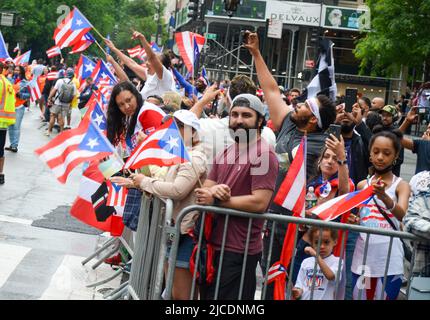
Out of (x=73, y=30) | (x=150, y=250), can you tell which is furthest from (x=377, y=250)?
(x=73, y=30)

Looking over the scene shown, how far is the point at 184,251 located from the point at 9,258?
11.0 feet

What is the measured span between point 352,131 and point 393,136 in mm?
1999

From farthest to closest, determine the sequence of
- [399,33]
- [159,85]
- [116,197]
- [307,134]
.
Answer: [399,33] < [159,85] < [116,197] < [307,134]

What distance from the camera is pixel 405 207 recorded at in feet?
20.3

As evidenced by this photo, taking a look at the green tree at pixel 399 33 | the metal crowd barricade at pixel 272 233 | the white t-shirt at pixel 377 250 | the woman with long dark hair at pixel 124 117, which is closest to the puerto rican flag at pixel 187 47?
the woman with long dark hair at pixel 124 117

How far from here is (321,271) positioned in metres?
6.14

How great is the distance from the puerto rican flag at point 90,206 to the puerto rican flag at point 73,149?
95 cm

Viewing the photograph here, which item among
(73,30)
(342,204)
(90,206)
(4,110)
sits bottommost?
(90,206)

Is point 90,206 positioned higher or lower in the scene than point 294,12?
lower

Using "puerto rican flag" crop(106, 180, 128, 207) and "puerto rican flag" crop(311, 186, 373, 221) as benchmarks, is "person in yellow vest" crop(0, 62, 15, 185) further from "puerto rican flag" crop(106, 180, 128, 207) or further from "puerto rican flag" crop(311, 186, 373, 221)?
"puerto rican flag" crop(311, 186, 373, 221)

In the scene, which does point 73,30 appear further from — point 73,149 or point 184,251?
point 184,251

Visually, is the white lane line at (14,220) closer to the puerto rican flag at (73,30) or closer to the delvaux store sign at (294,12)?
the puerto rican flag at (73,30)
